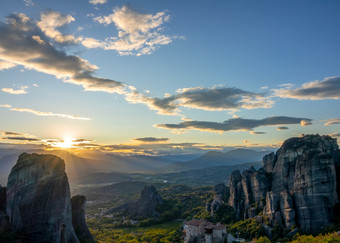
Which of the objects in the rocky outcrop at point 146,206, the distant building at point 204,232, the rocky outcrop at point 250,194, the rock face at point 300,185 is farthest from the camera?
the rocky outcrop at point 146,206

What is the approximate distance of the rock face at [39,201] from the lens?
64.5 metres

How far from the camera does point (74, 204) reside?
284ft

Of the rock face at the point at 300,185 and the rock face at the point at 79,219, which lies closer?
the rock face at the point at 300,185

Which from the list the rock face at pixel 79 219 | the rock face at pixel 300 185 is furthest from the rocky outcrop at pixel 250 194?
the rock face at pixel 79 219

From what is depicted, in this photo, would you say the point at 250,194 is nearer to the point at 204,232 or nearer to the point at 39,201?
Result: the point at 204,232

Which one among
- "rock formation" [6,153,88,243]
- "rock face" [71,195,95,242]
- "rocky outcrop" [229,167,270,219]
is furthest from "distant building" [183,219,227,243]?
"rock formation" [6,153,88,243]

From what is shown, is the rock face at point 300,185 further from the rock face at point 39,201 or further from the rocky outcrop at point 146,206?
the rocky outcrop at point 146,206

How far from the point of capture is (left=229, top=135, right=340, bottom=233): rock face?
73.3 metres

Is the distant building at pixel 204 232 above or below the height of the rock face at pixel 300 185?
below

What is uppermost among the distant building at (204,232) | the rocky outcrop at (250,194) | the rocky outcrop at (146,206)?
the rocky outcrop at (250,194)

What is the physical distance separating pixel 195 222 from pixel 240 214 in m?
28.6

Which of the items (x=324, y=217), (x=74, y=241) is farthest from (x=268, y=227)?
(x=74, y=241)

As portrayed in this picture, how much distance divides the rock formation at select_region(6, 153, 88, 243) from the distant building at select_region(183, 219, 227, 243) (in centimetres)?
4030

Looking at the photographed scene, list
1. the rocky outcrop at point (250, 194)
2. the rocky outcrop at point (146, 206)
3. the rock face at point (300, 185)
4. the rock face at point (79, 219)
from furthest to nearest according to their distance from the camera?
1. the rocky outcrop at point (146, 206)
2. the rocky outcrop at point (250, 194)
3. the rock face at point (79, 219)
4. the rock face at point (300, 185)
